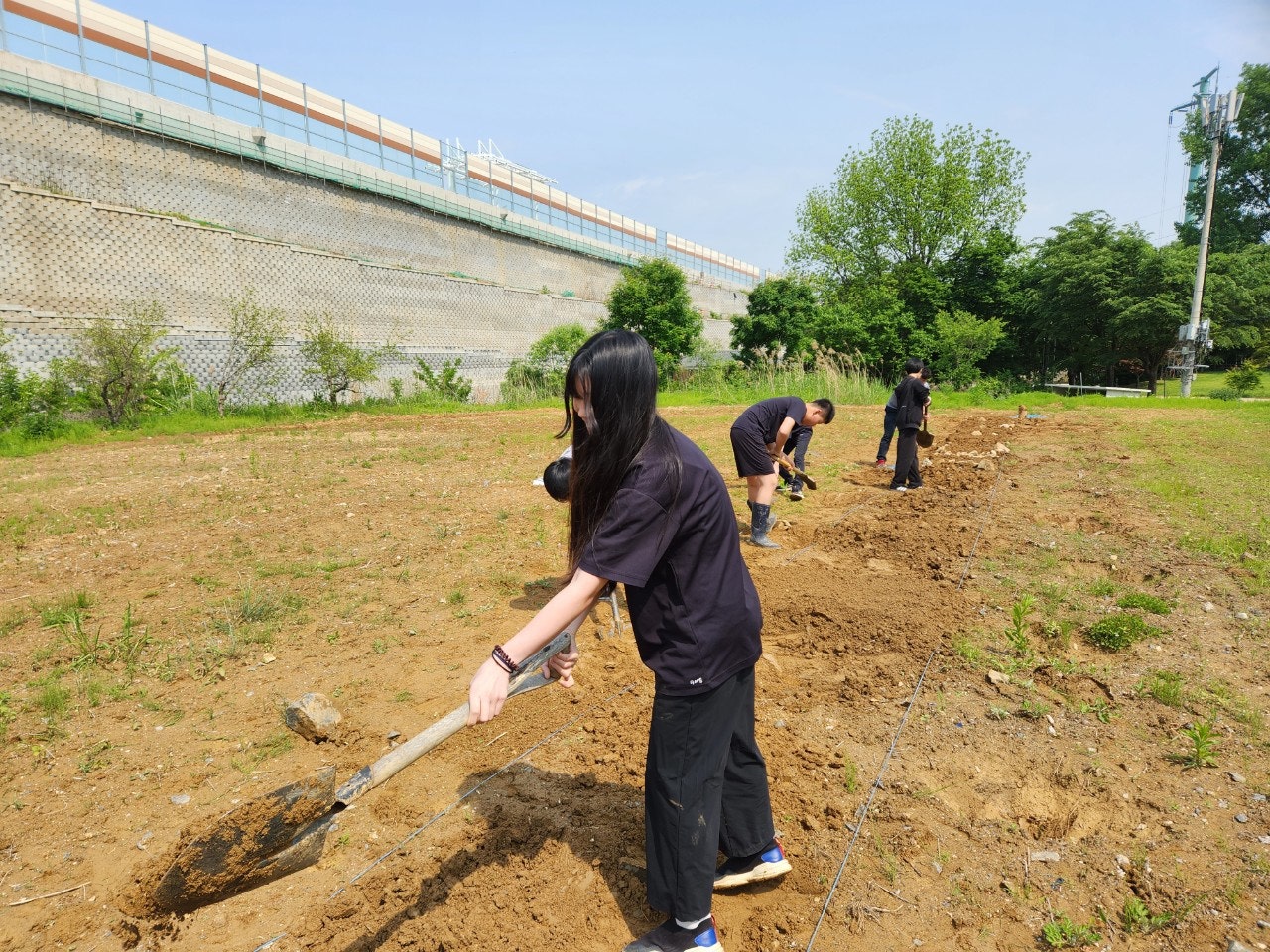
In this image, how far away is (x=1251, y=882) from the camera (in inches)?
94.4

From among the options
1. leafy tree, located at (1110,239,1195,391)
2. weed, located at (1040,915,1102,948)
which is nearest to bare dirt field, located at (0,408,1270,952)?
weed, located at (1040,915,1102,948)

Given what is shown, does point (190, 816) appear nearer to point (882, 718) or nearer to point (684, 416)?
point (882, 718)

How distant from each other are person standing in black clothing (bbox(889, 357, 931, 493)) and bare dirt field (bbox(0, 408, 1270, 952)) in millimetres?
1954

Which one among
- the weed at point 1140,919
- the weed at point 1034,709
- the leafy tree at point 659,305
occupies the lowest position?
the weed at point 1140,919

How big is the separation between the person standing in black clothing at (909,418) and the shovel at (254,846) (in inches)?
295

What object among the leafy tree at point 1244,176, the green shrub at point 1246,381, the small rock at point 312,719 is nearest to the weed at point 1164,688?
→ the small rock at point 312,719

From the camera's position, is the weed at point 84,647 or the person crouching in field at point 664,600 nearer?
the person crouching in field at point 664,600

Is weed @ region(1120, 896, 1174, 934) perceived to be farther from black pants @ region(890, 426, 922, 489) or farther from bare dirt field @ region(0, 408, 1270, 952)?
black pants @ region(890, 426, 922, 489)

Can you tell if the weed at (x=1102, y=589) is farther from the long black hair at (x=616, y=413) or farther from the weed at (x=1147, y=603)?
the long black hair at (x=616, y=413)

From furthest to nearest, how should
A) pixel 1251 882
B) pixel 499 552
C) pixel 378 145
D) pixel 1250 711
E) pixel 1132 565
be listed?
pixel 378 145 < pixel 499 552 < pixel 1132 565 < pixel 1250 711 < pixel 1251 882

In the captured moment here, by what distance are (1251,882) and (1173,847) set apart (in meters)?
0.23

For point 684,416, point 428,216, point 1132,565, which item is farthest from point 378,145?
point 1132,565

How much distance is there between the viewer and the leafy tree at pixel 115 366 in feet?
46.9

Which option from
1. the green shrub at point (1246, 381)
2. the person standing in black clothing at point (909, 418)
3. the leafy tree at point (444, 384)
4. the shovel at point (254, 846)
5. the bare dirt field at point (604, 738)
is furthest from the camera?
the green shrub at point (1246, 381)
